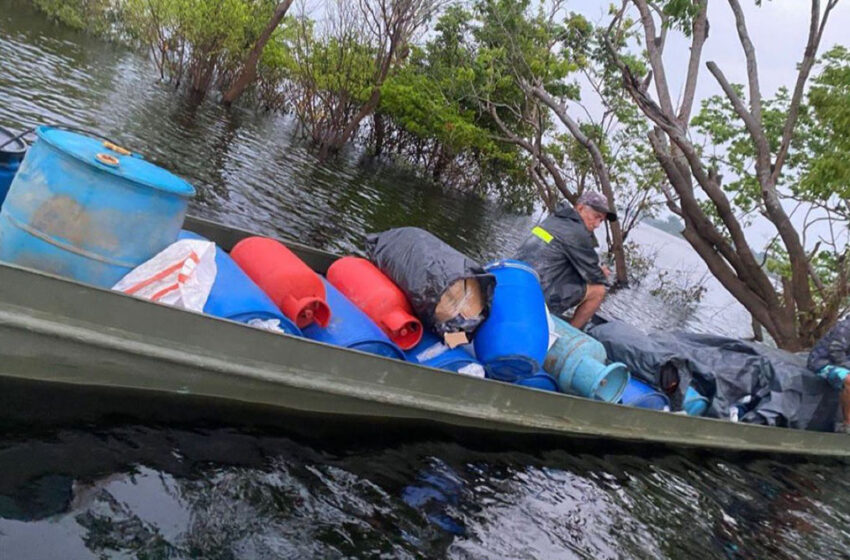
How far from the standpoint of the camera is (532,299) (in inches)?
238

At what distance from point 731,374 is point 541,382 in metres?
3.12

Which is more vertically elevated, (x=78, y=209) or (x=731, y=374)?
(x=731, y=374)

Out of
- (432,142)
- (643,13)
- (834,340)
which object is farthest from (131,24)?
(834,340)

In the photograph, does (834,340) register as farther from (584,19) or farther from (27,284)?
(584,19)

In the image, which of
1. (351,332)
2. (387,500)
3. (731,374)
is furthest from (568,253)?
(387,500)

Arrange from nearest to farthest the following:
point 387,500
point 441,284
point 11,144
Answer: point 387,500 → point 11,144 → point 441,284

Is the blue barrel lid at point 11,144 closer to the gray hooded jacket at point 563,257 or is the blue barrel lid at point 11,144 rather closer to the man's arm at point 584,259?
the gray hooded jacket at point 563,257

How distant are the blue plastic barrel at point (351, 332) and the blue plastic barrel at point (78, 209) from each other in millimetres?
1590

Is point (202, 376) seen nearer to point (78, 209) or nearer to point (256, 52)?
point (78, 209)

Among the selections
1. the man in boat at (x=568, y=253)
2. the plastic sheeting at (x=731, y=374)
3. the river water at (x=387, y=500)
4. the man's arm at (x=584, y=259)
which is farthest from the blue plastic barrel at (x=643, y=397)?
the man's arm at (x=584, y=259)

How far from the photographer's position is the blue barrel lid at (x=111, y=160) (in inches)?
161

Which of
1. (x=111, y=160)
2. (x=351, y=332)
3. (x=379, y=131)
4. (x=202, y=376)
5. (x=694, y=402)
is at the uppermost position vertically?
(x=379, y=131)

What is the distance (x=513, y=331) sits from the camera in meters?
5.83

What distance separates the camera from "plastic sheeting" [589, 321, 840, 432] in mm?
7309
